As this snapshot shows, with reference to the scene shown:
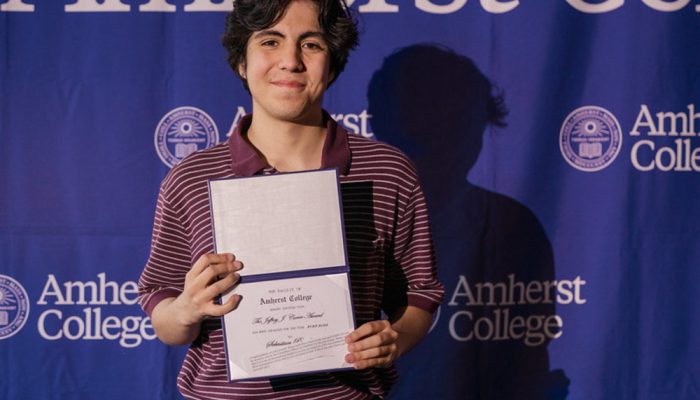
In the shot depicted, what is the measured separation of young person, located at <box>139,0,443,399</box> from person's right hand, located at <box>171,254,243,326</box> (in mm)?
63

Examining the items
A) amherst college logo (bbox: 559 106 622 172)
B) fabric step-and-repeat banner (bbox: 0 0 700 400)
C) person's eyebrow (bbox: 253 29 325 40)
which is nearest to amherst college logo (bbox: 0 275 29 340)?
fabric step-and-repeat banner (bbox: 0 0 700 400)

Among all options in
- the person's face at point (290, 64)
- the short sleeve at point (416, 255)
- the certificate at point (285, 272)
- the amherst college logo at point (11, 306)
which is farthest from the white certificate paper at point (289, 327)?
the amherst college logo at point (11, 306)

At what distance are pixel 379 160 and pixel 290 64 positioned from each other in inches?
10.1

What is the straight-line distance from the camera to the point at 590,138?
86.5 inches

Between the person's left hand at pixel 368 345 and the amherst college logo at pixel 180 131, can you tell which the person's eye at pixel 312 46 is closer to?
the person's left hand at pixel 368 345

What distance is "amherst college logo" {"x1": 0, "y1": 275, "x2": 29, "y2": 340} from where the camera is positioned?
2.13 meters

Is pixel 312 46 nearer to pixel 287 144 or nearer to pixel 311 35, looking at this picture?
pixel 311 35

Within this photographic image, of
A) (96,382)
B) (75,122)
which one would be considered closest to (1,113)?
(75,122)

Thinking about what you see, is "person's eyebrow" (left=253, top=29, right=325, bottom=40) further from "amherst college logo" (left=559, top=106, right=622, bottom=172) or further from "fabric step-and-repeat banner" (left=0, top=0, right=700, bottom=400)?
"amherst college logo" (left=559, top=106, right=622, bottom=172)

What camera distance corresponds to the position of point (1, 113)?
6.93 ft

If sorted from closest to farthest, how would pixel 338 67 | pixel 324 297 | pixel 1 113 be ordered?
pixel 324 297 < pixel 338 67 < pixel 1 113

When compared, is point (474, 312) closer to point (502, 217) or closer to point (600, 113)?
point (502, 217)

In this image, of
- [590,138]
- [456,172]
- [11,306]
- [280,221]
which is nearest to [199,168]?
[280,221]

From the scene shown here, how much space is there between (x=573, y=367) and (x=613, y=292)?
28 centimetres
